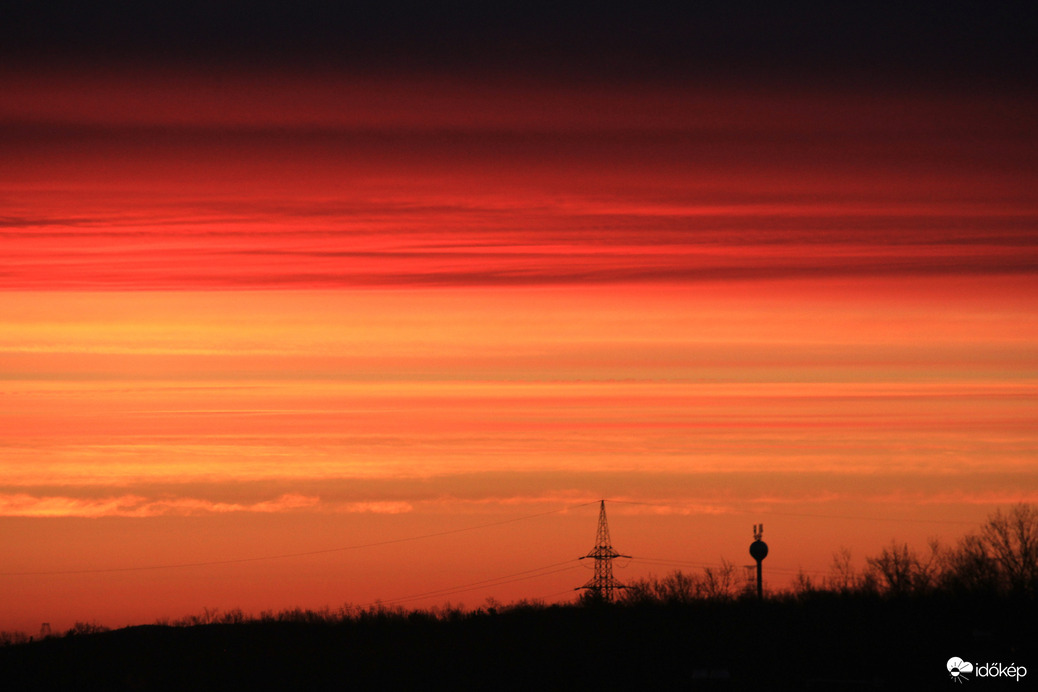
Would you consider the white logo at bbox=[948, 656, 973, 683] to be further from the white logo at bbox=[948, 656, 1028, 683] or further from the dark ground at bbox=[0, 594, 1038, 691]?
the dark ground at bbox=[0, 594, 1038, 691]

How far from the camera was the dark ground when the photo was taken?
75750 mm

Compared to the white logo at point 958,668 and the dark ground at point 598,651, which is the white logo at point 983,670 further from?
the dark ground at point 598,651

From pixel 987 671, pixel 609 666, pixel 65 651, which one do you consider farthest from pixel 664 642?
pixel 65 651

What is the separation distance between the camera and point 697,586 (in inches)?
4793

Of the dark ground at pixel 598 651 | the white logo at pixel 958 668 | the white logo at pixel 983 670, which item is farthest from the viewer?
the dark ground at pixel 598 651

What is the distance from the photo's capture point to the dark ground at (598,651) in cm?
7575

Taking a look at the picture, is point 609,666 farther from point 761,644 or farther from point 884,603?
point 884,603

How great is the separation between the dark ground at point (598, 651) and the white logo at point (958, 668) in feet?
2.60

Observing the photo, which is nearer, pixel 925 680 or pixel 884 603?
pixel 925 680

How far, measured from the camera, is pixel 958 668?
67812 millimetres

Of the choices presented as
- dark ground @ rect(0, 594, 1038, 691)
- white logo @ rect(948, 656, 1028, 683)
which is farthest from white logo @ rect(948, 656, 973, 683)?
dark ground @ rect(0, 594, 1038, 691)

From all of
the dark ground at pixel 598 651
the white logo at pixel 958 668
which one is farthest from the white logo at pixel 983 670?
the dark ground at pixel 598 651

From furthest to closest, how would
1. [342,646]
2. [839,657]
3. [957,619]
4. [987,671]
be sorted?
1. [342,646]
2. [957,619]
3. [839,657]
4. [987,671]

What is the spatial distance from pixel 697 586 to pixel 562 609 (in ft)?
42.6
